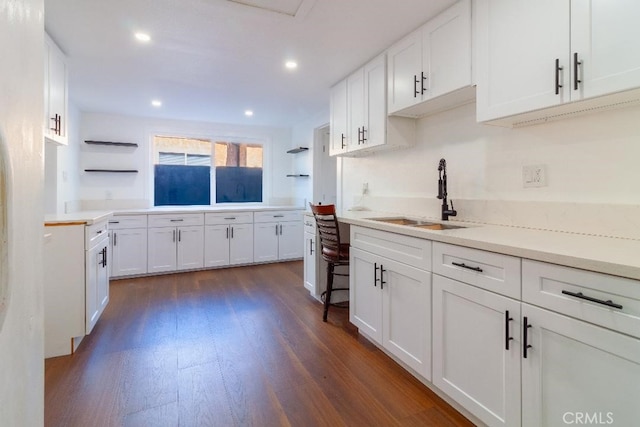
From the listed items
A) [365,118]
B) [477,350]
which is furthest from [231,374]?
[365,118]

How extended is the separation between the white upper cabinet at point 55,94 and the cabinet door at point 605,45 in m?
3.26

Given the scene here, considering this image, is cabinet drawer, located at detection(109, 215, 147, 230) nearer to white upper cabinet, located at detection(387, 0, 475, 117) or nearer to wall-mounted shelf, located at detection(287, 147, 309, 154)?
wall-mounted shelf, located at detection(287, 147, 309, 154)

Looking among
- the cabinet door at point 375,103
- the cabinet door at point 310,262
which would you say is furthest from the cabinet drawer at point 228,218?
the cabinet door at point 375,103

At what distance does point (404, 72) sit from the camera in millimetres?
2395

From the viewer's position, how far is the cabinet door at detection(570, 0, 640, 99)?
121cm

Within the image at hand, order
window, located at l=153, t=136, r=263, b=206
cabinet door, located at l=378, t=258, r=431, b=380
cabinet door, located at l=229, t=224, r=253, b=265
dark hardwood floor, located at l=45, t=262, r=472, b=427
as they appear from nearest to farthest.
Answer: dark hardwood floor, located at l=45, t=262, r=472, b=427 < cabinet door, located at l=378, t=258, r=431, b=380 < cabinet door, located at l=229, t=224, r=253, b=265 < window, located at l=153, t=136, r=263, b=206

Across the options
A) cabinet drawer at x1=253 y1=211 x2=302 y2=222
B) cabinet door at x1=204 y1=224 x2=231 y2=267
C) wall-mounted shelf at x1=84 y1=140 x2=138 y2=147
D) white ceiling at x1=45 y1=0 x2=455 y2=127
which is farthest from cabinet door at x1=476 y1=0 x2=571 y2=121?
wall-mounted shelf at x1=84 y1=140 x2=138 y2=147

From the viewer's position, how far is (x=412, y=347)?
1850 millimetres

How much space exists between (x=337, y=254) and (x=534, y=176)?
4.84ft

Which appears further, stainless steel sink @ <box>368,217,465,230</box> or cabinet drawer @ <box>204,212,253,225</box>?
cabinet drawer @ <box>204,212,253,225</box>

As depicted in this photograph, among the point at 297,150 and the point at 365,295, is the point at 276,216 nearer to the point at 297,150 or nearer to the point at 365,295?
the point at 297,150

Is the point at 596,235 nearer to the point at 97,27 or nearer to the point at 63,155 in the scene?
the point at 97,27

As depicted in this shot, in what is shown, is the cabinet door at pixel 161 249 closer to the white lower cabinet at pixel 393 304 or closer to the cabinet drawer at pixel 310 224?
the cabinet drawer at pixel 310 224

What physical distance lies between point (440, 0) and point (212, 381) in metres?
2.68
